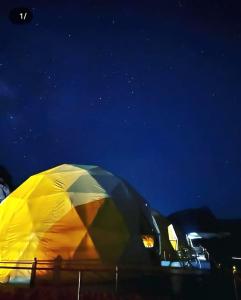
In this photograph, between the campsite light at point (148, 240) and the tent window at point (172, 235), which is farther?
the tent window at point (172, 235)

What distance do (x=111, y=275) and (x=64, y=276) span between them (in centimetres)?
201

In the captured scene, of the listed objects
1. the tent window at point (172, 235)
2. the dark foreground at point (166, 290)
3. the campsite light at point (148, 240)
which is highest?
the tent window at point (172, 235)

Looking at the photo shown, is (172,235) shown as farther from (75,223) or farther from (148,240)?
(75,223)

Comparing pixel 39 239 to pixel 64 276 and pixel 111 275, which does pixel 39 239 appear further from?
pixel 111 275

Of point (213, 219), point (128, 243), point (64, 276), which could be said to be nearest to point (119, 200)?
point (128, 243)

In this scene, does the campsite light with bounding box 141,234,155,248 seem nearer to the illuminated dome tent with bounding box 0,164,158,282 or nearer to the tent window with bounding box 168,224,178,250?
the illuminated dome tent with bounding box 0,164,158,282

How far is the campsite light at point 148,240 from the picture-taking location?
16.4 m

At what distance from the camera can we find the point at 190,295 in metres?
9.31

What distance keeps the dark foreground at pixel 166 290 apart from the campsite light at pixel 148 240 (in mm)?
5621

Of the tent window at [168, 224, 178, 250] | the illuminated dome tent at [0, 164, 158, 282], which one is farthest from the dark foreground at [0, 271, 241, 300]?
the tent window at [168, 224, 178, 250]

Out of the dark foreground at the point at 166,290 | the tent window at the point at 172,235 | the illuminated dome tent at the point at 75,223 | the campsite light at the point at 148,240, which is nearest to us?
the dark foreground at the point at 166,290

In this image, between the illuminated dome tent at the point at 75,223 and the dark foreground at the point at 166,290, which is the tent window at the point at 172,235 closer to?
the illuminated dome tent at the point at 75,223

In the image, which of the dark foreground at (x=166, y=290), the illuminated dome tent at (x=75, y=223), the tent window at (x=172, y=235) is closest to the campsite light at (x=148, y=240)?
the illuminated dome tent at (x=75, y=223)

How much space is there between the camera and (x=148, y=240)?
16.9m
